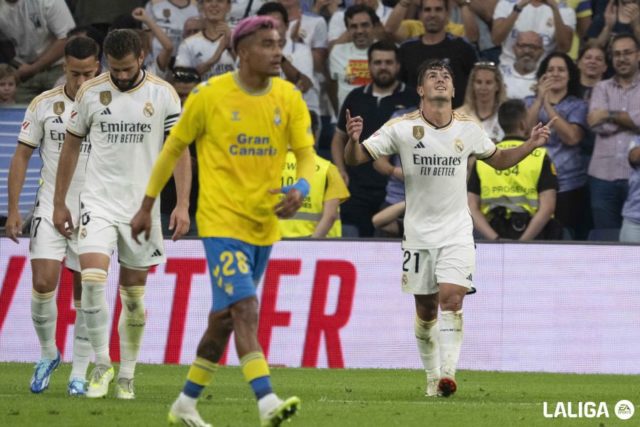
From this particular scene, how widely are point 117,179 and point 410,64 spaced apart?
7.47 m

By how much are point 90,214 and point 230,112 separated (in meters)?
2.40

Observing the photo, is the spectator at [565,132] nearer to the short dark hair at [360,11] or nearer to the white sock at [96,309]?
the short dark hair at [360,11]

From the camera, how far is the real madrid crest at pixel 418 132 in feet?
39.8

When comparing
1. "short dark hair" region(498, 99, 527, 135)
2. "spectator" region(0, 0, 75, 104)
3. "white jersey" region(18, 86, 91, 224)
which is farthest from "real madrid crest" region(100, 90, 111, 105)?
"spectator" region(0, 0, 75, 104)

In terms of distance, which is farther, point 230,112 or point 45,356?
point 45,356

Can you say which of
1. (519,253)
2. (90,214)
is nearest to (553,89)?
(519,253)

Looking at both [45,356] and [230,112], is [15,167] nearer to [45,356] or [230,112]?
[45,356]

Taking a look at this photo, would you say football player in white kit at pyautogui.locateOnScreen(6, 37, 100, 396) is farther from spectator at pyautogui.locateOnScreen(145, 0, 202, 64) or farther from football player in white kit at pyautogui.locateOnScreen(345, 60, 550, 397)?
spectator at pyautogui.locateOnScreen(145, 0, 202, 64)

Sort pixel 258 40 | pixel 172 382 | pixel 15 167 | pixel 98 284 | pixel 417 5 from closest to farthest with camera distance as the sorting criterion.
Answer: pixel 258 40 < pixel 98 284 < pixel 15 167 < pixel 172 382 < pixel 417 5

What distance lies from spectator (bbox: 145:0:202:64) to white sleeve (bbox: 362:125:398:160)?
699cm

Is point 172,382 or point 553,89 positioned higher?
point 553,89

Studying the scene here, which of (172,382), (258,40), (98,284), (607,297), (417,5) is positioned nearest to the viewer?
(258,40)

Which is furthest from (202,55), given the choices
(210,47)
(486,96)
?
(486,96)

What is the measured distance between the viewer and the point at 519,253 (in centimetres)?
1553
